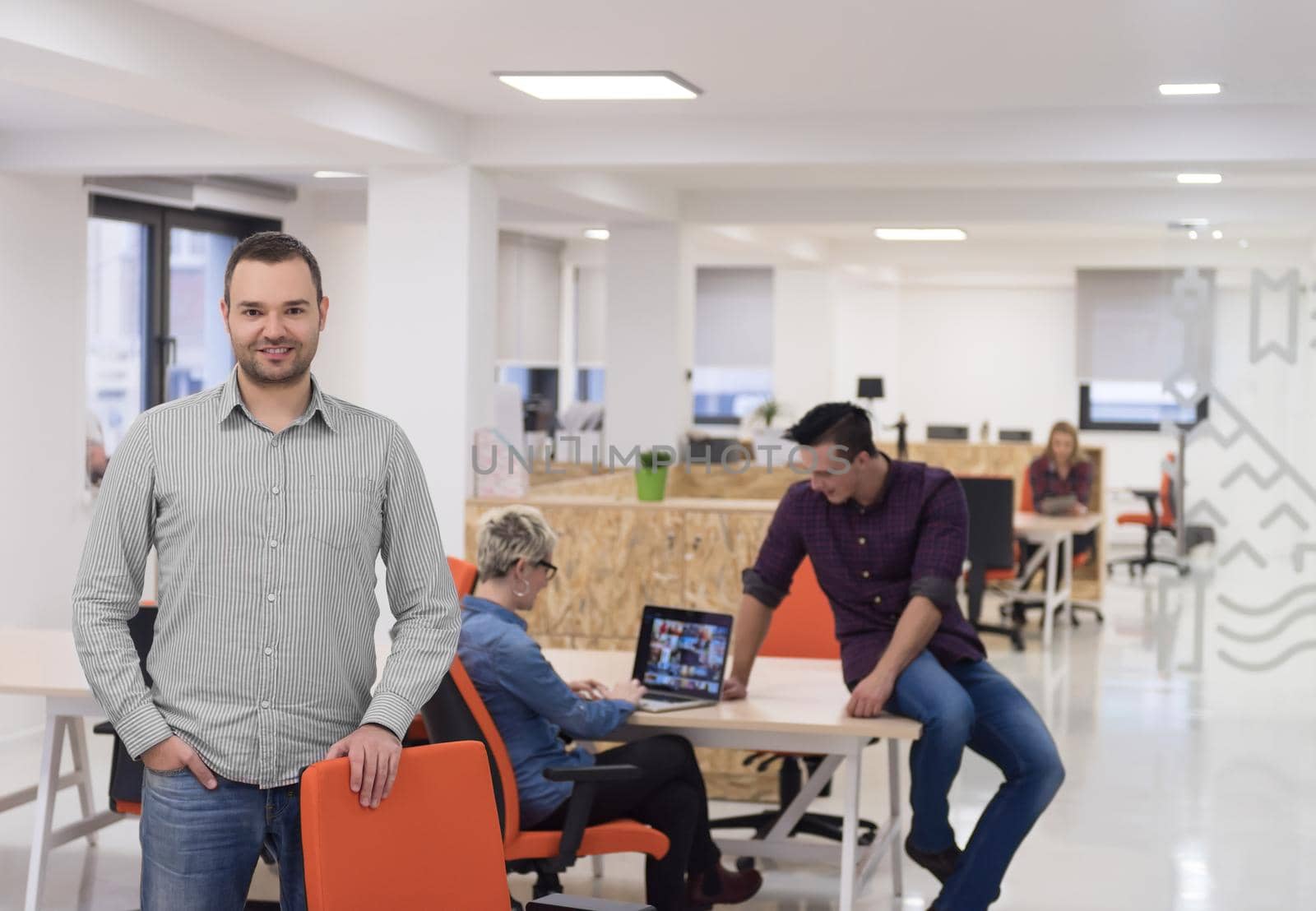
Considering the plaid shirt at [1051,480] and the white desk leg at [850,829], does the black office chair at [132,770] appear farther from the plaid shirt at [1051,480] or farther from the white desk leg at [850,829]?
the plaid shirt at [1051,480]

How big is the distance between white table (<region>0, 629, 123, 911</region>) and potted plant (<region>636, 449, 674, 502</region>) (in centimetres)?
268

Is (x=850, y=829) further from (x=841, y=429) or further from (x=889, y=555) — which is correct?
(x=841, y=429)

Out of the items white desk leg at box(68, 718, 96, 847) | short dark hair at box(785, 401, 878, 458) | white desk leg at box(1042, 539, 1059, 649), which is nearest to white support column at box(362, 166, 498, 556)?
white desk leg at box(68, 718, 96, 847)

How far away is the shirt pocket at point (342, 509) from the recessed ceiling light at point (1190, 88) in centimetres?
426

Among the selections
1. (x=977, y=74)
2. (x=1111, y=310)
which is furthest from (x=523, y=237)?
(x=977, y=74)

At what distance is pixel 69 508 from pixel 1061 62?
4.94 meters

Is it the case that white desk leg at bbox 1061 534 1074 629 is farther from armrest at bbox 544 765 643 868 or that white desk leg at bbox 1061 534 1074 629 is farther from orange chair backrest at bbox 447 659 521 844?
orange chair backrest at bbox 447 659 521 844

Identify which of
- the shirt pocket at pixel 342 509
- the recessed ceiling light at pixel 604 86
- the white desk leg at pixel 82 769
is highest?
the recessed ceiling light at pixel 604 86

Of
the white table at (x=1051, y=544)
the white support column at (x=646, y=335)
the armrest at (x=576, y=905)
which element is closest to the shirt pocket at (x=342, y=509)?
the armrest at (x=576, y=905)

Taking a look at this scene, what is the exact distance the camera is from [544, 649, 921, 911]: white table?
3.82 metres

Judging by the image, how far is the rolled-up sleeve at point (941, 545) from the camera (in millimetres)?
3951

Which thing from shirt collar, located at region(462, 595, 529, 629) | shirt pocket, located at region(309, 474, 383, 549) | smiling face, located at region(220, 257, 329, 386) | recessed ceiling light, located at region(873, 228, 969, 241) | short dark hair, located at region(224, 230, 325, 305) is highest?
recessed ceiling light, located at region(873, 228, 969, 241)

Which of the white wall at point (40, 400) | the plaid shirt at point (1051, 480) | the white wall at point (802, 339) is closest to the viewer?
the white wall at point (40, 400)

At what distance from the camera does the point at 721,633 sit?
4.07 metres
